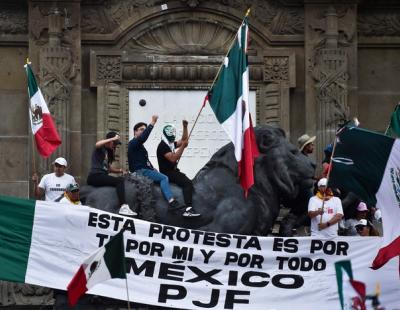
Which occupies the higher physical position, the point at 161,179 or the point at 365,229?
the point at 161,179

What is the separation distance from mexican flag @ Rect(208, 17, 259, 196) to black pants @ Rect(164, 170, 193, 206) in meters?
0.74

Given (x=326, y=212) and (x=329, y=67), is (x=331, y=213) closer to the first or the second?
(x=326, y=212)

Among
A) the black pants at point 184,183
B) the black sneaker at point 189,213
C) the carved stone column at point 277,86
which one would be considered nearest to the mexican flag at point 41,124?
the black pants at point 184,183

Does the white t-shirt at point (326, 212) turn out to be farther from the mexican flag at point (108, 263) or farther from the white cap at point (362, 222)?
the mexican flag at point (108, 263)

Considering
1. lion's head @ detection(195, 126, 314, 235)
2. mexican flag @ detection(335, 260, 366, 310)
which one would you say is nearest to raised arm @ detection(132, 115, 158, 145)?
lion's head @ detection(195, 126, 314, 235)

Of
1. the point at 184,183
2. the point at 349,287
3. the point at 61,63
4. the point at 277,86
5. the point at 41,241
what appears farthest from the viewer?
the point at 277,86

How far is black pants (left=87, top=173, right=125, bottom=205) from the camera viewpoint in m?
28.2

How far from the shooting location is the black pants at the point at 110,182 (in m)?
28.2

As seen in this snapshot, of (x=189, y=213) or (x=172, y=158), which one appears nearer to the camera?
(x=189, y=213)

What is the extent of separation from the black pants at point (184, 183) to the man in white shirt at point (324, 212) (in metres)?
1.78

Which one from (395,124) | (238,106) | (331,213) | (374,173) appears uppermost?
(238,106)

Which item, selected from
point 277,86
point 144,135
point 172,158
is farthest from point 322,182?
point 277,86

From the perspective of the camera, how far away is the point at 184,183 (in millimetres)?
28406

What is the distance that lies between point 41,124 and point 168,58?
391cm
